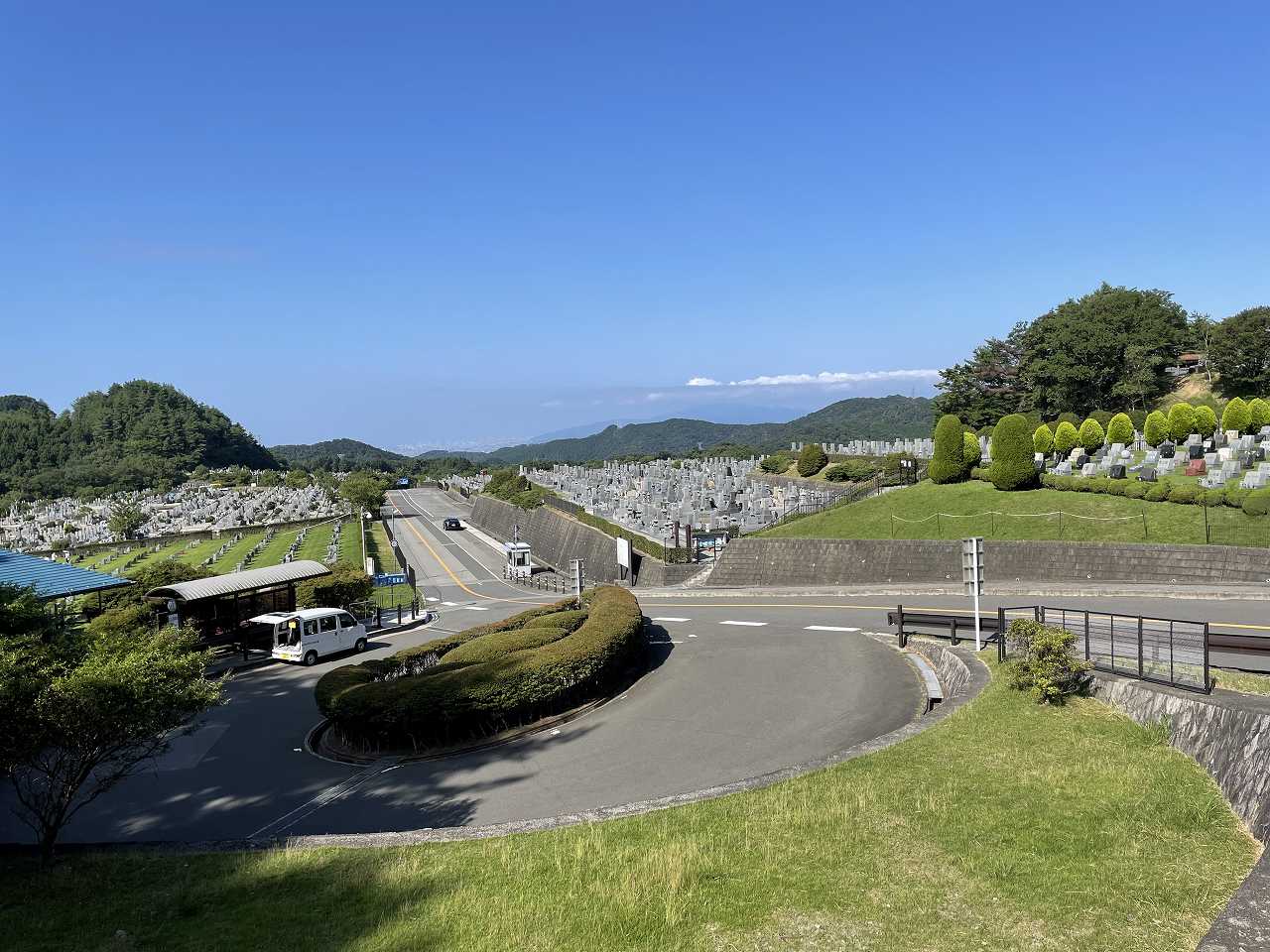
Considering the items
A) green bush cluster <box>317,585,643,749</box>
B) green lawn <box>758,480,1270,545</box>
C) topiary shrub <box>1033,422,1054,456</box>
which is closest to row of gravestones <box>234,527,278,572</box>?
A: green bush cluster <box>317,585,643,749</box>

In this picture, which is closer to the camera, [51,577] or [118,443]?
[51,577]

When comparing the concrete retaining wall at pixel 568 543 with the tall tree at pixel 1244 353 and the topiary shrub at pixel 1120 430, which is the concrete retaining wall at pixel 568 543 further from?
the tall tree at pixel 1244 353

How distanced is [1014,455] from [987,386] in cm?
3429

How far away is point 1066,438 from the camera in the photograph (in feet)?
122

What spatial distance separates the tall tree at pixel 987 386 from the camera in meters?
60.7

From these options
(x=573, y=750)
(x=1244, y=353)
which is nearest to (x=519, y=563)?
(x=573, y=750)

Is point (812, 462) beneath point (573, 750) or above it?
above

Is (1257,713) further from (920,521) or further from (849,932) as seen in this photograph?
(920,521)

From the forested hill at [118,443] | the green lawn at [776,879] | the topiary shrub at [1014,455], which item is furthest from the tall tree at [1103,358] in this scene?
the forested hill at [118,443]

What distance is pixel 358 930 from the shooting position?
5863 millimetres

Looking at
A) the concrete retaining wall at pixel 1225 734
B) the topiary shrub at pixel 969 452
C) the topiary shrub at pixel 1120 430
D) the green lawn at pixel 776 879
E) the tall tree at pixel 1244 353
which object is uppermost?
the tall tree at pixel 1244 353

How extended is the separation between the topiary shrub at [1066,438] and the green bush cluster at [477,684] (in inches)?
1158

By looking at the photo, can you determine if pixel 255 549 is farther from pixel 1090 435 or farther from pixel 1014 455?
pixel 1090 435

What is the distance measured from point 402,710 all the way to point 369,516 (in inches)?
2509
